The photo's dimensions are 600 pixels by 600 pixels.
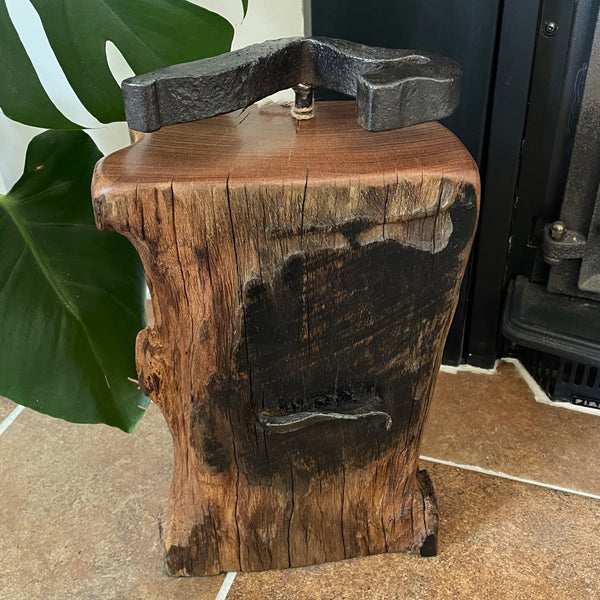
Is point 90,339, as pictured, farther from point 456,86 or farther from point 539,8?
point 539,8

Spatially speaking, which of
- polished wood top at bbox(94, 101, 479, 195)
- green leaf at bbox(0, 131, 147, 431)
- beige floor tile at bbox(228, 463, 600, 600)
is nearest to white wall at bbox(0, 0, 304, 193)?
green leaf at bbox(0, 131, 147, 431)

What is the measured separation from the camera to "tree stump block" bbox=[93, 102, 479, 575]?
689 mm

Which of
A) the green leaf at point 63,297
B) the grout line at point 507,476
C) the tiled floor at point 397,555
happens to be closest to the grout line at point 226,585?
the tiled floor at point 397,555

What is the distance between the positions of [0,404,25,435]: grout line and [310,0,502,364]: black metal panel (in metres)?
0.91

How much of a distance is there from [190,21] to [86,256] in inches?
13.4

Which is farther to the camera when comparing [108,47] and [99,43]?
[108,47]

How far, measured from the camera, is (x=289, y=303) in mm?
752

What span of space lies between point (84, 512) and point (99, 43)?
2.39ft

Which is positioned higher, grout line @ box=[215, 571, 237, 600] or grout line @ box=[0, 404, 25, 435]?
grout line @ box=[0, 404, 25, 435]

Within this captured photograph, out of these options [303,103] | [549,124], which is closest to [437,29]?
[549,124]

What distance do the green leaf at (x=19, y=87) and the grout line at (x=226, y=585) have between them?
67 centimetres

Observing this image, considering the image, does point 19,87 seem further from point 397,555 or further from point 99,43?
point 397,555

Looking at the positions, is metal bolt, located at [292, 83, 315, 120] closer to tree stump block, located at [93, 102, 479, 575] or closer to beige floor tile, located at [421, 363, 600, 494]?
tree stump block, located at [93, 102, 479, 575]

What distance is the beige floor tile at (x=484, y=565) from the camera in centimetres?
96
